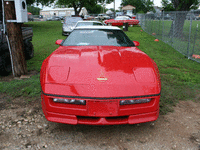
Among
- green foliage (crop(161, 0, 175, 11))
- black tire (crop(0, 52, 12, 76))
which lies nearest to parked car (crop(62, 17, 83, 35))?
green foliage (crop(161, 0, 175, 11))

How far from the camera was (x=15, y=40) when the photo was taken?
4.61 m

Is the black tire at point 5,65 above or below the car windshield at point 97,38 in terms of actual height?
below

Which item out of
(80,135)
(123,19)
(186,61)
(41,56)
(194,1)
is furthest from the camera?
(123,19)

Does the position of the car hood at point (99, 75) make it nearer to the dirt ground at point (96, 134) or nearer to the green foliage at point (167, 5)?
the dirt ground at point (96, 134)

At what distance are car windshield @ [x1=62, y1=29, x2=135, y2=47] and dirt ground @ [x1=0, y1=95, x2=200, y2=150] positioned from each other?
59.8 inches

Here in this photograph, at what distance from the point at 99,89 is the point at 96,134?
719 mm

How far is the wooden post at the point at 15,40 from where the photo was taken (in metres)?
4.48

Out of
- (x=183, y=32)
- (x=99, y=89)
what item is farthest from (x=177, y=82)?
(x=183, y=32)

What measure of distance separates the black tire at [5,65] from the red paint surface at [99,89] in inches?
108

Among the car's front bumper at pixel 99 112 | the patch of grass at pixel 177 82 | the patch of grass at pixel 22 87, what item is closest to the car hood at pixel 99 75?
the car's front bumper at pixel 99 112

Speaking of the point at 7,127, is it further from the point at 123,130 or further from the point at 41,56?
the point at 41,56

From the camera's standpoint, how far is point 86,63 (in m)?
2.75

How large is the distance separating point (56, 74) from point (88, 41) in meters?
1.45

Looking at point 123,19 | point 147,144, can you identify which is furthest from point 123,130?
point 123,19
